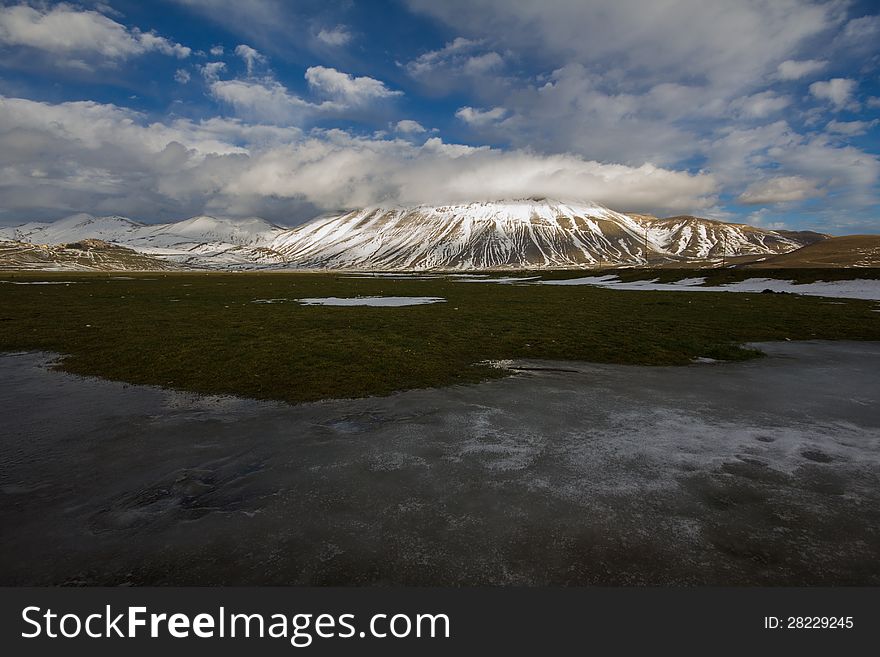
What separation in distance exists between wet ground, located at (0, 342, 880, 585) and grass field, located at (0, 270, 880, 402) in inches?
91.0

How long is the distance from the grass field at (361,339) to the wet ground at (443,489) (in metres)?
2.31

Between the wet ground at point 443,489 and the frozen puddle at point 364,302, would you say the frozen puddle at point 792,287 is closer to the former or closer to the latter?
the frozen puddle at point 364,302

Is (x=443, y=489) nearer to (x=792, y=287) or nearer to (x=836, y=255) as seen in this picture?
(x=792, y=287)

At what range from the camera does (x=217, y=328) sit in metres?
25.5

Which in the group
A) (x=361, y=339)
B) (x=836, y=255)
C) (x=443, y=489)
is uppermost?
(x=836, y=255)

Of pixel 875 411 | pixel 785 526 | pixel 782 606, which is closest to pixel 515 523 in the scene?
pixel 782 606

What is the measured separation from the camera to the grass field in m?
15.1

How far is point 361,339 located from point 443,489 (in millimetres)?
15182

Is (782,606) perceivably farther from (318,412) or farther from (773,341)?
(773,341)

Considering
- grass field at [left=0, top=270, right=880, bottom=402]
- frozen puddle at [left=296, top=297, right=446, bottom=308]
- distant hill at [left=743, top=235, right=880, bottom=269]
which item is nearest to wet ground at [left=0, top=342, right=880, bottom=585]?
grass field at [left=0, top=270, right=880, bottom=402]

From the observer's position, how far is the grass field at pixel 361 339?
15109 millimetres

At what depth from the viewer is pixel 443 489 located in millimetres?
7430

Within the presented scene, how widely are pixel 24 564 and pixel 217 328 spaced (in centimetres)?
2167

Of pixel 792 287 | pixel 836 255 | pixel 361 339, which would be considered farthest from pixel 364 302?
pixel 836 255
